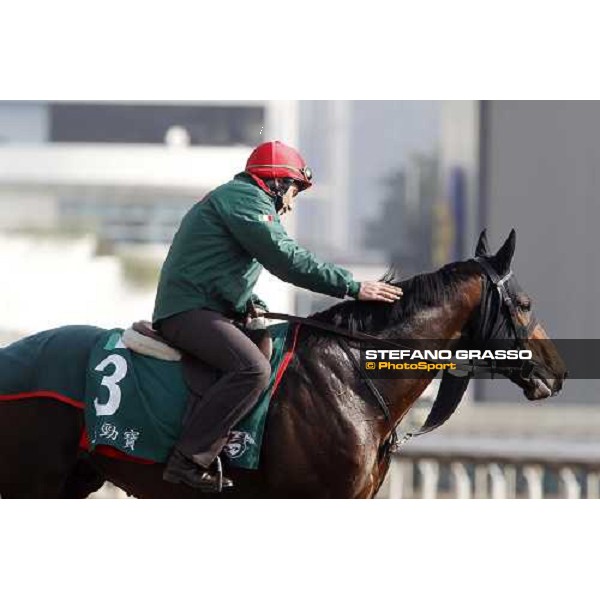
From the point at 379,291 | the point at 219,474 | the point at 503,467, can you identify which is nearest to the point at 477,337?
the point at 379,291

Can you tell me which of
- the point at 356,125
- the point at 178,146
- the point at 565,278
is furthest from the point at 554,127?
the point at 565,278

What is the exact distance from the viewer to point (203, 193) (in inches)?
434

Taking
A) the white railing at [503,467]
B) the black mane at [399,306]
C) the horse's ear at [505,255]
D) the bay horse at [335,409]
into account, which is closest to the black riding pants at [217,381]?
the bay horse at [335,409]

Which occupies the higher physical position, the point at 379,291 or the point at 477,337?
the point at 379,291

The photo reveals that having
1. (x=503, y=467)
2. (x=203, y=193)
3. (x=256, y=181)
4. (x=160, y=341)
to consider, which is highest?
(x=256, y=181)

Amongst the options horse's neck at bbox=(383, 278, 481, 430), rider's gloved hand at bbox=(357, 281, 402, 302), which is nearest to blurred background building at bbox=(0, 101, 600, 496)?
horse's neck at bbox=(383, 278, 481, 430)

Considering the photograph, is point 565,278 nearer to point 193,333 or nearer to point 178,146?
point 193,333

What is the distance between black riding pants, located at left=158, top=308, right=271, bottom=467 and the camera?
5.43 m

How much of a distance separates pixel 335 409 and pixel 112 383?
3.04ft

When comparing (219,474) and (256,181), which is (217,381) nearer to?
(219,474)

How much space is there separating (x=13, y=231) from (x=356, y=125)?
581 centimetres

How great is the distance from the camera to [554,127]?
1259 centimetres

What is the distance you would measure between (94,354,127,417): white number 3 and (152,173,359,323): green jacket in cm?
24

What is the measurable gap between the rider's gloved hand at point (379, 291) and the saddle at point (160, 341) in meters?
0.43
